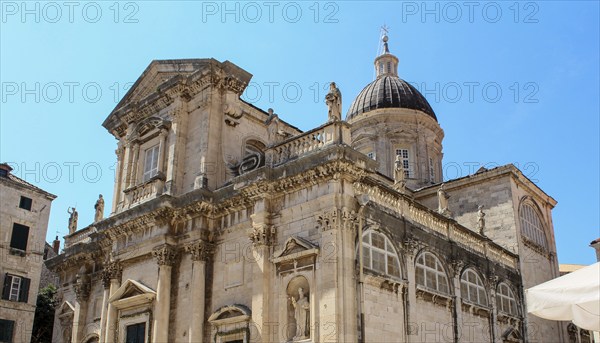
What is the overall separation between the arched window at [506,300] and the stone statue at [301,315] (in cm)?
965

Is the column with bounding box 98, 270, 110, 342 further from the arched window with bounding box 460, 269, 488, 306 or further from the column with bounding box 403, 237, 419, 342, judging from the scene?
the arched window with bounding box 460, 269, 488, 306

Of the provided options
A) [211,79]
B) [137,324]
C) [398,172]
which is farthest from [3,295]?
[398,172]

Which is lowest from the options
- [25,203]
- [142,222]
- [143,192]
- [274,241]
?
[274,241]

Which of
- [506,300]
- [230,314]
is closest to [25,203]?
[230,314]

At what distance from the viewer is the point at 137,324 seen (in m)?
20.4

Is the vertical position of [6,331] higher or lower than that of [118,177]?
lower

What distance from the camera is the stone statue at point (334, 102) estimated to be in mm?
17531

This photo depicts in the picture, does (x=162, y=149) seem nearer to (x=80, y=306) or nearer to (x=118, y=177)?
(x=118, y=177)

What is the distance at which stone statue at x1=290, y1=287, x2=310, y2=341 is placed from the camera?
631 inches

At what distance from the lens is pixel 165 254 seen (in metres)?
20.0

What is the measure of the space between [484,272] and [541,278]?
600 centimetres

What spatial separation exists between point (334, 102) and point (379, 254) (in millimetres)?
4462

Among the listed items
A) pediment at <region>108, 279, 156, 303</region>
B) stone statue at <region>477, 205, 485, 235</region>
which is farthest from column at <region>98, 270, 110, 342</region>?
stone statue at <region>477, 205, 485, 235</region>

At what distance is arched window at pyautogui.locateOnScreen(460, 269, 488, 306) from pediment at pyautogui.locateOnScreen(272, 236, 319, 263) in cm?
680
